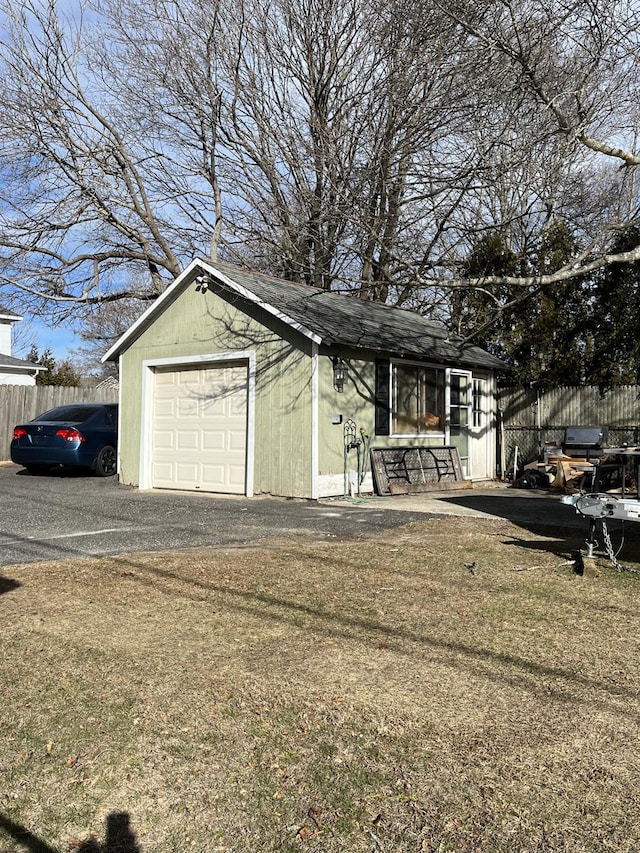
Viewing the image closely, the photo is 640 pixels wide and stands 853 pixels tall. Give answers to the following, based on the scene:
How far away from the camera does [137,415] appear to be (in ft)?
46.9

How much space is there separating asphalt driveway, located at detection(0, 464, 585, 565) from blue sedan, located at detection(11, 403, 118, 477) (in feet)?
3.86

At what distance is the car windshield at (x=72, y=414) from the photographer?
15578 millimetres

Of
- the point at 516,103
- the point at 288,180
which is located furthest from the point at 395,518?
the point at 288,180

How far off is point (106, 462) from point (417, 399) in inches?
253

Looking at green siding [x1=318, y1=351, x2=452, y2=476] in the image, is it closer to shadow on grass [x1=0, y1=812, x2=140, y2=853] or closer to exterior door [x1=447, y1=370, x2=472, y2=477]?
exterior door [x1=447, y1=370, x2=472, y2=477]

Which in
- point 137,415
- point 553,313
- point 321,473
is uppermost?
point 553,313

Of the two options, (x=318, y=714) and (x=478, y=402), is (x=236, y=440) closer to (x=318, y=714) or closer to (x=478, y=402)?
(x=478, y=402)

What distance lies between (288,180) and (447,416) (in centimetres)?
905

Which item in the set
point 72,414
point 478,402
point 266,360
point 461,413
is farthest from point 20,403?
point 478,402

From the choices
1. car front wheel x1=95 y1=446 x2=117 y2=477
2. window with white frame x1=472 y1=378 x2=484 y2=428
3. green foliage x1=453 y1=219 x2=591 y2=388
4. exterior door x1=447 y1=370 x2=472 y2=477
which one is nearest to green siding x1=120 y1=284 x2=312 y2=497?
car front wheel x1=95 y1=446 x2=117 y2=477

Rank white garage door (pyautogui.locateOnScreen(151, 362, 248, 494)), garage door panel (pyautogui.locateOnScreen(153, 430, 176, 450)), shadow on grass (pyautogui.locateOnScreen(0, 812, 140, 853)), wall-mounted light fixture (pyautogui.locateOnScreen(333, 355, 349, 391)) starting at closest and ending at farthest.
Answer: shadow on grass (pyautogui.locateOnScreen(0, 812, 140, 853)) < wall-mounted light fixture (pyautogui.locateOnScreen(333, 355, 349, 391)) < white garage door (pyautogui.locateOnScreen(151, 362, 248, 494)) < garage door panel (pyautogui.locateOnScreen(153, 430, 176, 450))

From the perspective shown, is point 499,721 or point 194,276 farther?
point 194,276

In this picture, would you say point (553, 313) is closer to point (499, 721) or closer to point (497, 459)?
point (497, 459)

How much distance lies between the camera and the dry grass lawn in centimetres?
251
